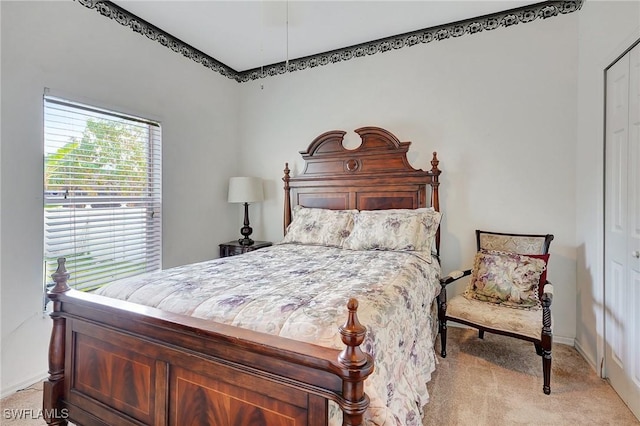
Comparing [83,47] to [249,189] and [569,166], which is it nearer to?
[249,189]

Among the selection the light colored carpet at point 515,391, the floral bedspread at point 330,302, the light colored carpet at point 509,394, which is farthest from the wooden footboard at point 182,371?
the light colored carpet at point 515,391

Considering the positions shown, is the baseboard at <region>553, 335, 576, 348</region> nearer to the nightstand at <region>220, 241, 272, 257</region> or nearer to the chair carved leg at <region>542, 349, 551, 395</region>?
the chair carved leg at <region>542, 349, 551, 395</region>

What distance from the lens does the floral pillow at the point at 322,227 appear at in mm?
3115

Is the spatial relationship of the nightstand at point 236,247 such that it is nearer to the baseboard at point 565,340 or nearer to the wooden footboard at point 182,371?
the wooden footboard at point 182,371

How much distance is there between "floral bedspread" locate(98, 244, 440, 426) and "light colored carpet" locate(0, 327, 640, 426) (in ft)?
0.62

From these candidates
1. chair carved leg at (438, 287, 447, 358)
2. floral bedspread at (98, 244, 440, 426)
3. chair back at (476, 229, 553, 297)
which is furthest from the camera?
chair back at (476, 229, 553, 297)

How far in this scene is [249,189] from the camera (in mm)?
3781

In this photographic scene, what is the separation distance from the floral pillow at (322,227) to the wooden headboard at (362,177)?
249 millimetres

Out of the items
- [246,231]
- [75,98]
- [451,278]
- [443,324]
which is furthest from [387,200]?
[75,98]

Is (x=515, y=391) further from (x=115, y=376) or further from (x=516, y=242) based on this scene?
(x=115, y=376)

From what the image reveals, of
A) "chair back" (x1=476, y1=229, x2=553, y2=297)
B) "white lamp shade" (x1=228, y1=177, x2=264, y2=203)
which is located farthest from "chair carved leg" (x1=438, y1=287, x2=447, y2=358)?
"white lamp shade" (x1=228, y1=177, x2=264, y2=203)

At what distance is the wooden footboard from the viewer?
3.22 ft

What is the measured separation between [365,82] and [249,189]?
5.85 feet

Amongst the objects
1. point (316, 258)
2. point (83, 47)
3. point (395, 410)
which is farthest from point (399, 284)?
point (83, 47)
